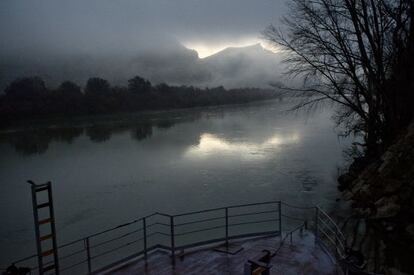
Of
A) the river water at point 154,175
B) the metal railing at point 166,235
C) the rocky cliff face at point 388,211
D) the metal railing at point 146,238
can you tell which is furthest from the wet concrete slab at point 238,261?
the river water at point 154,175

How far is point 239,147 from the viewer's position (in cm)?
3256

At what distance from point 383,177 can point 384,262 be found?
4727 mm

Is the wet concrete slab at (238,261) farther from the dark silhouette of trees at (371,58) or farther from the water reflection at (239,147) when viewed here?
the water reflection at (239,147)

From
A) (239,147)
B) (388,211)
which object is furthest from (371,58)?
(239,147)

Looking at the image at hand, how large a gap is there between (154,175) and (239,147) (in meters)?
11.6

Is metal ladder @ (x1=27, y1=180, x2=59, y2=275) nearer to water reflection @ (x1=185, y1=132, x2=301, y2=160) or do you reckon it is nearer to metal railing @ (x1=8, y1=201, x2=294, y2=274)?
metal railing @ (x1=8, y1=201, x2=294, y2=274)

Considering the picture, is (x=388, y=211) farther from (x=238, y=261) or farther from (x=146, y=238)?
(x=146, y=238)

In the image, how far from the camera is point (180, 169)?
→ 24.5 meters

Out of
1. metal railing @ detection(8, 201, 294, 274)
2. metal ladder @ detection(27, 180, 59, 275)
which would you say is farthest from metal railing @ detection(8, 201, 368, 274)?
metal ladder @ detection(27, 180, 59, 275)

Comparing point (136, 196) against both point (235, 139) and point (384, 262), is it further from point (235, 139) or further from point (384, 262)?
point (235, 139)

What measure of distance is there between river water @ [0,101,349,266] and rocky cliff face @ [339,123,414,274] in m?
2.28

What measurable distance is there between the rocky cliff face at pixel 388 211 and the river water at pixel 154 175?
2276 millimetres

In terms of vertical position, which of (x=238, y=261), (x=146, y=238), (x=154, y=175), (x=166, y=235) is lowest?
(x=154, y=175)

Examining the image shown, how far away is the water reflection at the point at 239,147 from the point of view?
2928cm
